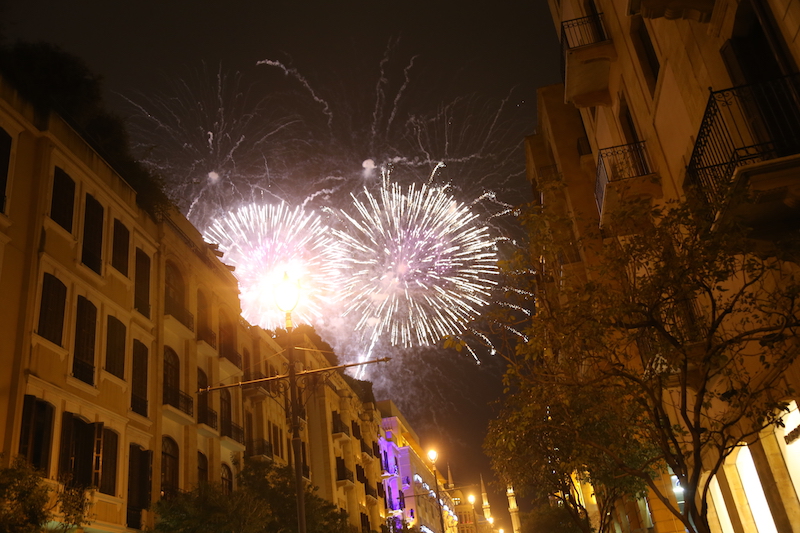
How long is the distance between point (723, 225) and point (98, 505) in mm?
16296

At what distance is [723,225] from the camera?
8.87 m

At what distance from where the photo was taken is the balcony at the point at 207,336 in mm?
26711

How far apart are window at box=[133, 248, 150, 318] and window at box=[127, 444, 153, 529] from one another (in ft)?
14.6

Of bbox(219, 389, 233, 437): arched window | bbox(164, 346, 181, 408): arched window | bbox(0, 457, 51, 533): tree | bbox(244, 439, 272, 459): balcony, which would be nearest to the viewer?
bbox(0, 457, 51, 533): tree

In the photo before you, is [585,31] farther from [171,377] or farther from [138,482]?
[138,482]

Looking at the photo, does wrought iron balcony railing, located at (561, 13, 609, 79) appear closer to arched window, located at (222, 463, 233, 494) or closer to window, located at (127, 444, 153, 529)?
window, located at (127, 444, 153, 529)

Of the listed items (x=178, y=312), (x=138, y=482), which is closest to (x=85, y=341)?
(x=138, y=482)

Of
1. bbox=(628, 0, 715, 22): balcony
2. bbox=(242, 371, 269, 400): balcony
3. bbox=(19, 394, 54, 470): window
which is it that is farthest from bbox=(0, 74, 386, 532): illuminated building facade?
bbox=(628, 0, 715, 22): balcony

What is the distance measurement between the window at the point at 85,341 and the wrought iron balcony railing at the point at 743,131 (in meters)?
15.5

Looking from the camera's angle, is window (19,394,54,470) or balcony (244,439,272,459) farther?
balcony (244,439,272,459)

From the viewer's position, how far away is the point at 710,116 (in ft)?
36.2

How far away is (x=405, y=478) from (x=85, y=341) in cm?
6840

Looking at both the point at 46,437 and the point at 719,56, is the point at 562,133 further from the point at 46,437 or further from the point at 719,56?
the point at 46,437

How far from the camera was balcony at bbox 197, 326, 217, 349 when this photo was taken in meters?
26.7
